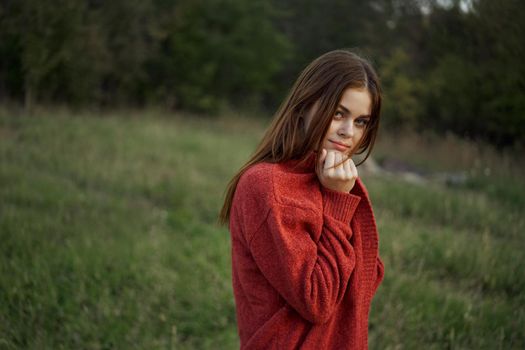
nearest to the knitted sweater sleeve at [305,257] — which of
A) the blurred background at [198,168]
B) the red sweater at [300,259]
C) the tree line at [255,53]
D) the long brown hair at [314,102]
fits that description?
the red sweater at [300,259]

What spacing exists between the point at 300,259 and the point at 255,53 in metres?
16.6

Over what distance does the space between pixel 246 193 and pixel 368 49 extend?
16481mm

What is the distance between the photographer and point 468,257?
3939 millimetres

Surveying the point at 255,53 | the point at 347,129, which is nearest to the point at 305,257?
the point at 347,129

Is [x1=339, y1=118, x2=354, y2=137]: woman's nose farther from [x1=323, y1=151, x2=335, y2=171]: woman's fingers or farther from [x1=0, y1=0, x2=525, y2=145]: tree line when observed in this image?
[x1=0, y1=0, x2=525, y2=145]: tree line

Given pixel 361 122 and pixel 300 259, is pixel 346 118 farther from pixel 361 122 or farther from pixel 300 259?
pixel 300 259

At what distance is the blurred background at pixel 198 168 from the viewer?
3.12 meters

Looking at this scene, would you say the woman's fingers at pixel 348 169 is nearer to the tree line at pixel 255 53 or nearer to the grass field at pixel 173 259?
the grass field at pixel 173 259

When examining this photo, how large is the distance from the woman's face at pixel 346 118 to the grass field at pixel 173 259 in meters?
1.66

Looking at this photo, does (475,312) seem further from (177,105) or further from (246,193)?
(177,105)

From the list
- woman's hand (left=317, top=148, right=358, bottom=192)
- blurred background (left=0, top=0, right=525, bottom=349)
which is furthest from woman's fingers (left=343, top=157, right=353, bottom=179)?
blurred background (left=0, top=0, right=525, bottom=349)

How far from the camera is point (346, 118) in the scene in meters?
1.59

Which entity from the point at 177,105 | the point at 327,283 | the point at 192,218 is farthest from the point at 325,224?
the point at 177,105

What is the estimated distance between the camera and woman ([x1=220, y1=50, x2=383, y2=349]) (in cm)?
138
